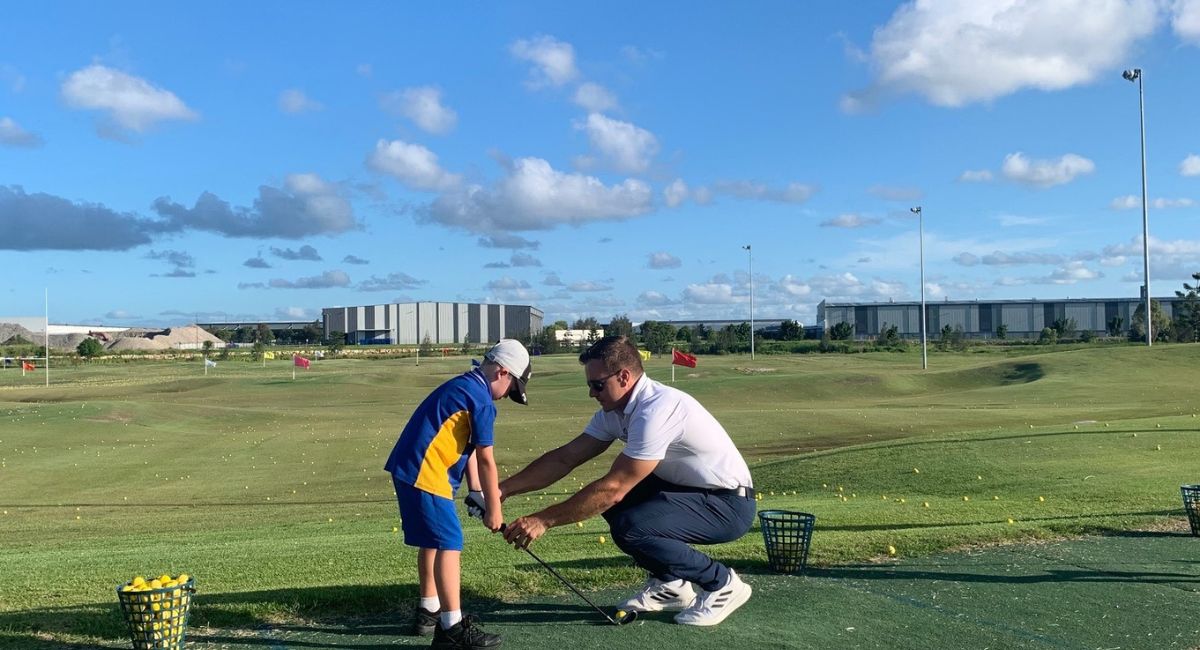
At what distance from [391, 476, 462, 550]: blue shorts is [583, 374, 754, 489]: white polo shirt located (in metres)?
1.15

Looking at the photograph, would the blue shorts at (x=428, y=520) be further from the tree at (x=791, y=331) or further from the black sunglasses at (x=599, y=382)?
the tree at (x=791, y=331)

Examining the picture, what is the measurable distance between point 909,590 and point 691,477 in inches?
78.0

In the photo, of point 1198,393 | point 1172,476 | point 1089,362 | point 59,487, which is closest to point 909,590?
point 1172,476

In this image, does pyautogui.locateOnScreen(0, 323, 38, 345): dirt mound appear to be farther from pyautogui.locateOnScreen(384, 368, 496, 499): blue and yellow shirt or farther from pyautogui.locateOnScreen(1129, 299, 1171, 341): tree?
pyautogui.locateOnScreen(384, 368, 496, 499): blue and yellow shirt

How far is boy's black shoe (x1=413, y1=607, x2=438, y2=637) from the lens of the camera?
598cm

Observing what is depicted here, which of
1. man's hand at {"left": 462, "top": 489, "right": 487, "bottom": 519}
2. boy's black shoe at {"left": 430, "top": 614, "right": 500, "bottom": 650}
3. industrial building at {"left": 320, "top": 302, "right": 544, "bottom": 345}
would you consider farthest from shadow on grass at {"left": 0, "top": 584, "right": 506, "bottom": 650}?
industrial building at {"left": 320, "top": 302, "right": 544, "bottom": 345}

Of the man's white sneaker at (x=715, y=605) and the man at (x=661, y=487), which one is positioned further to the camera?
the man's white sneaker at (x=715, y=605)

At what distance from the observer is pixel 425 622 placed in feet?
19.6

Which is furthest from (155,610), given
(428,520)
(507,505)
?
(507,505)

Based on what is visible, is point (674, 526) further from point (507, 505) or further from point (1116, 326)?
point (1116, 326)

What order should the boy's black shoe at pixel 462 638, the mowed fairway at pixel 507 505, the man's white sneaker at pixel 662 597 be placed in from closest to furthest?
1. the boy's black shoe at pixel 462 638
2. the man's white sneaker at pixel 662 597
3. the mowed fairway at pixel 507 505

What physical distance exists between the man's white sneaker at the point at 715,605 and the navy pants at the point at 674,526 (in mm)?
60

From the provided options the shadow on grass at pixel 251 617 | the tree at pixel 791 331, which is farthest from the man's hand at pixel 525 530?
the tree at pixel 791 331

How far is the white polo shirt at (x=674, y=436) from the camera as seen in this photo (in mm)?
5777
